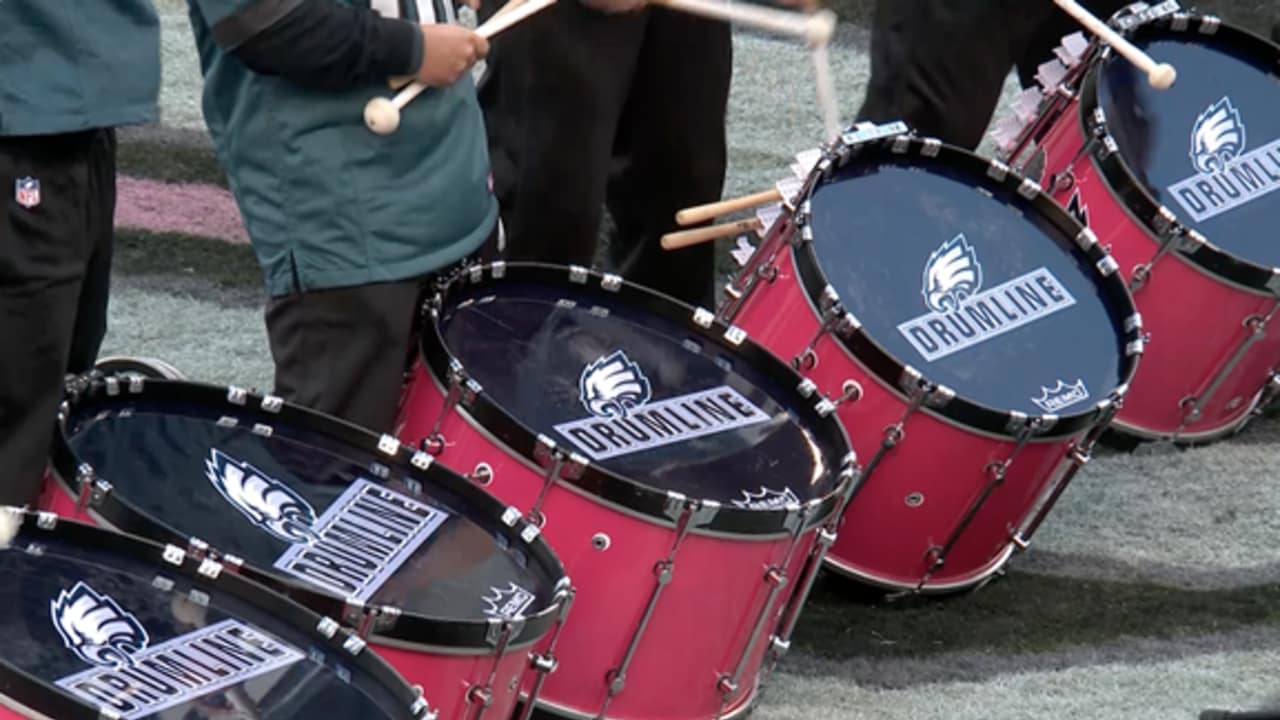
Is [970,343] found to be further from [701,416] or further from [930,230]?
[701,416]

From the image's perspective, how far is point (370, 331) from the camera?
279cm

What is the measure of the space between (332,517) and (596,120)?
3.94 feet

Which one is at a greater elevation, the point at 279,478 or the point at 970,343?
the point at 970,343

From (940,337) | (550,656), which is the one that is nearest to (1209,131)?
(940,337)

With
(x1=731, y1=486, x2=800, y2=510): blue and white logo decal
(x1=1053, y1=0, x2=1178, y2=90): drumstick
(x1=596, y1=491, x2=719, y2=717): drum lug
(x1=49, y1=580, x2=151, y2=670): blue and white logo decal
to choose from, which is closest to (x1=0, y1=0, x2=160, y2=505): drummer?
(x1=49, y1=580, x2=151, y2=670): blue and white logo decal

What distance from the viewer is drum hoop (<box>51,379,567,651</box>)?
224 centimetres

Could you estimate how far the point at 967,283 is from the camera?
318cm

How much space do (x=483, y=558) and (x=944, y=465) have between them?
873 mm

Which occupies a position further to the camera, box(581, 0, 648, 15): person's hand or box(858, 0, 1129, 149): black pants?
box(858, 0, 1129, 149): black pants

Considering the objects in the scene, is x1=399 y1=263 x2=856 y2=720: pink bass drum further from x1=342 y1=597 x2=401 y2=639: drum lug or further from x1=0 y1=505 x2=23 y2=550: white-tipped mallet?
x1=0 y1=505 x2=23 y2=550: white-tipped mallet

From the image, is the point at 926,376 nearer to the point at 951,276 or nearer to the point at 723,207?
the point at 951,276

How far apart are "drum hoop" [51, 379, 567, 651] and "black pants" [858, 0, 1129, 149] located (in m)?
1.76

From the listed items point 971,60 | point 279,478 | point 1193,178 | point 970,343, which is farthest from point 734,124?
point 279,478

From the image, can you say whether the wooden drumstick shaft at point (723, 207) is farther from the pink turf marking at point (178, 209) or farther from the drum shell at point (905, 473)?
the pink turf marking at point (178, 209)
